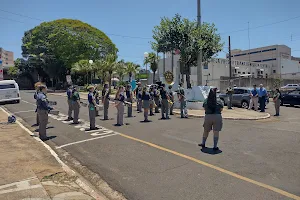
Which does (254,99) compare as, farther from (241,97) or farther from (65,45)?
(65,45)

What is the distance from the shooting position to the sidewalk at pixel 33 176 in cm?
471

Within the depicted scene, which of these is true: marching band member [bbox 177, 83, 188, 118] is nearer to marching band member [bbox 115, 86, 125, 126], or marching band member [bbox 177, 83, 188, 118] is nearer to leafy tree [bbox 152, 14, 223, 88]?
marching band member [bbox 115, 86, 125, 126]

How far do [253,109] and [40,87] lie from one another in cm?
1399

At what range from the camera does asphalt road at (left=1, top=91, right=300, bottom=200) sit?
4895 millimetres

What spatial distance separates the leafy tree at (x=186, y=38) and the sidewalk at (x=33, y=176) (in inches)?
585

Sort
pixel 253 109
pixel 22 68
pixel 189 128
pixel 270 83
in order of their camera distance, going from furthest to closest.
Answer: pixel 22 68
pixel 270 83
pixel 253 109
pixel 189 128

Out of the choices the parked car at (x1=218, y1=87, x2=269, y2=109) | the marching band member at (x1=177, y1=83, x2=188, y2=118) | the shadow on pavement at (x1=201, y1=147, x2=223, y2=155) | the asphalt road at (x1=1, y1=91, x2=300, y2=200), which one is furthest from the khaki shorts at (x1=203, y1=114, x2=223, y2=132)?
the parked car at (x1=218, y1=87, x2=269, y2=109)

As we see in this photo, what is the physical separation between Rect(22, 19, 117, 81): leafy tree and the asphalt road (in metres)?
41.4

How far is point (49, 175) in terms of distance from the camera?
5734mm

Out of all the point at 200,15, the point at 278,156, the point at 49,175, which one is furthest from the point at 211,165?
the point at 200,15

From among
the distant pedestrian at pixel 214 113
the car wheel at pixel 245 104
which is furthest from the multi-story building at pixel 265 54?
the distant pedestrian at pixel 214 113

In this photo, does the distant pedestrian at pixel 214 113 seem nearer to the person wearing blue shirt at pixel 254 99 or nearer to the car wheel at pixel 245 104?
the person wearing blue shirt at pixel 254 99

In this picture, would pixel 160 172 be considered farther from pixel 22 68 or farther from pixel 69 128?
pixel 22 68

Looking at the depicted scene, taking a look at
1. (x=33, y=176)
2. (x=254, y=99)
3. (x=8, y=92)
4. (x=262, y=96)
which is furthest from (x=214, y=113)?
(x=8, y=92)
